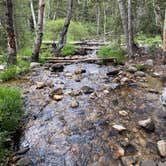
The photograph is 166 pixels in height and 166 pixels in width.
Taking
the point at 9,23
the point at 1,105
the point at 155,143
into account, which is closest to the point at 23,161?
the point at 1,105

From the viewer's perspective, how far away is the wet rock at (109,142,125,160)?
4751 mm

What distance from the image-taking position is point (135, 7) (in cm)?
1557

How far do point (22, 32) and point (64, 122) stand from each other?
50.4 ft

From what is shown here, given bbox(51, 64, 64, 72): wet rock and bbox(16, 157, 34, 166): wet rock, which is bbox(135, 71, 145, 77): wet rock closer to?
bbox(51, 64, 64, 72): wet rock

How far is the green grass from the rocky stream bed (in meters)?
0.20

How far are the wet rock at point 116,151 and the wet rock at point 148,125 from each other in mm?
815

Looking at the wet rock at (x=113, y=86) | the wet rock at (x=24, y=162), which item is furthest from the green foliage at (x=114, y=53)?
the wet rock at (x=24, y=162)

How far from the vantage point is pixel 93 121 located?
5.81 meters

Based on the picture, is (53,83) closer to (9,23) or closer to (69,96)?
(69,96)

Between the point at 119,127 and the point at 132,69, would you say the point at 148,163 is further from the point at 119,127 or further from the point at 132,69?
the point at 132,69

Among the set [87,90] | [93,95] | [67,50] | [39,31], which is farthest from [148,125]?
[67,50]

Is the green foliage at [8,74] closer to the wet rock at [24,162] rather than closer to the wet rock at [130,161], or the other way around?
the wet rock at [24,162]

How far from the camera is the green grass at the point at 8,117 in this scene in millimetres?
4801

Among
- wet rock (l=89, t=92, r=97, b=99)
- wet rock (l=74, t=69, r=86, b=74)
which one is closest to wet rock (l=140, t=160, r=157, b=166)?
wet rock (l=89, t=92, r=97, b=99)
